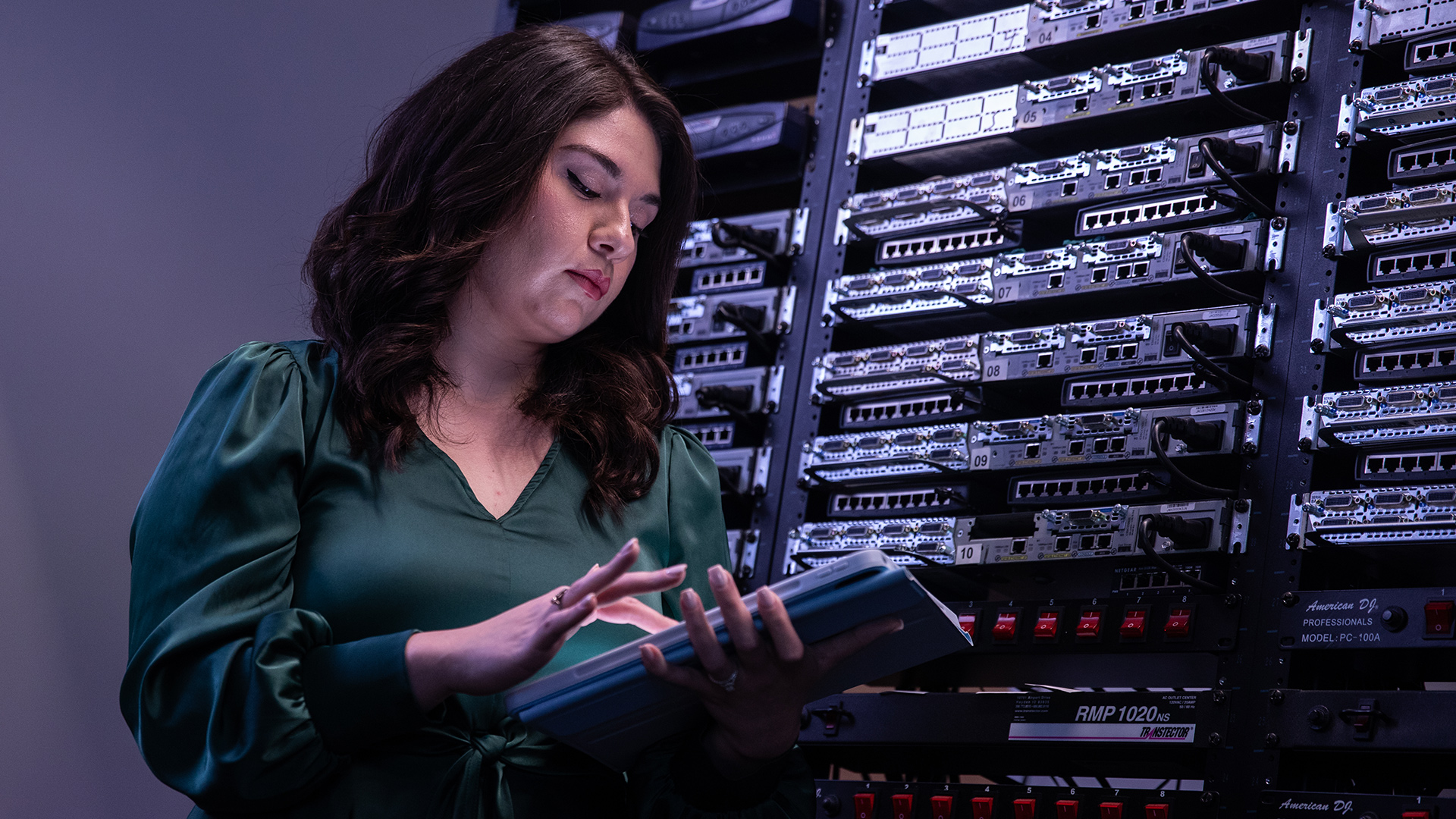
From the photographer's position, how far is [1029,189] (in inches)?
95.1

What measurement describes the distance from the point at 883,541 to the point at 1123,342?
0.54 m

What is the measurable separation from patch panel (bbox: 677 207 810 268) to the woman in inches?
36.1

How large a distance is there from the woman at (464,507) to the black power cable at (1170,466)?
724 mm

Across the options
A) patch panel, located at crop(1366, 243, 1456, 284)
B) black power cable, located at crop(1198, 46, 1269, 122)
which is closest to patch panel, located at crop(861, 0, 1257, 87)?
black power cable, located at crop(1198, 46, 1269, 122)

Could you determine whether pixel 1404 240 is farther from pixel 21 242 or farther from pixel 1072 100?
pixel 21 242

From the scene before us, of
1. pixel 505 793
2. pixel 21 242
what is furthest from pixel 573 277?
pixel 21 242

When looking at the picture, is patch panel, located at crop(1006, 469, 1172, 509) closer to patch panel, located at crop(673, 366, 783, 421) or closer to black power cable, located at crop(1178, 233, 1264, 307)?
black power cable, located at crop(1178, 233, 1264, 307)

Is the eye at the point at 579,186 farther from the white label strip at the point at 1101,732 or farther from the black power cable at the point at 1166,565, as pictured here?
the white label strip at the point at 1101,732

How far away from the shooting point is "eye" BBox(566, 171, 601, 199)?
162cm

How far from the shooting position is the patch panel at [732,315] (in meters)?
2.71

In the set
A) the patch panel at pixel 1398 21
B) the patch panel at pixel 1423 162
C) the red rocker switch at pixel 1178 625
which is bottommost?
the red rocker switch at pixel 1178 625

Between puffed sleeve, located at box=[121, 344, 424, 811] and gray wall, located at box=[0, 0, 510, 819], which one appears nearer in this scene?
puffed sleeve, located at box=[121, 344, 424, 811]

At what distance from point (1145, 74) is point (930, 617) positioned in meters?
1.39

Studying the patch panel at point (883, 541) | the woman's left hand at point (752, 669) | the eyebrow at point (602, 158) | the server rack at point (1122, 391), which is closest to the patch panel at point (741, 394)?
the server rack at point (1122, 391)
